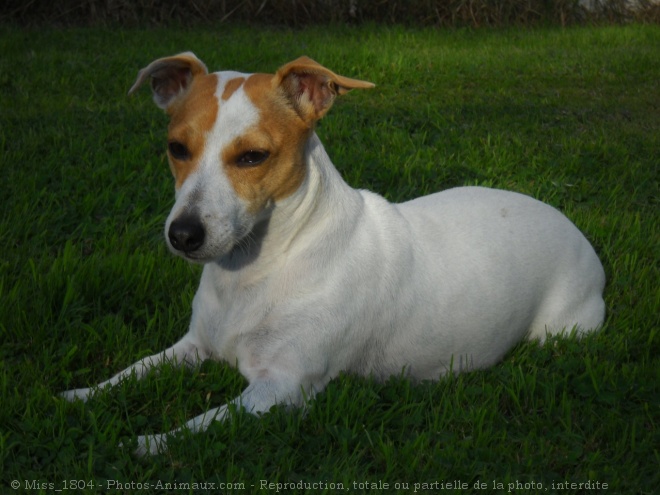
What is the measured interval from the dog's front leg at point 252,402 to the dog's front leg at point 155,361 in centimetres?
43

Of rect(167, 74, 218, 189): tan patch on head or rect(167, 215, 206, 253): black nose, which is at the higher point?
rect(167, 74, 218, 189): tan patch on head

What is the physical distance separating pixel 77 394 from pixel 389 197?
2915 millimetres

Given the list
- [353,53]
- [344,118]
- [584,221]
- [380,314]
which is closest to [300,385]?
[380,314]

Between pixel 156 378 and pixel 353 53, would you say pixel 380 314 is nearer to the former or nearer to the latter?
A: pixel 156 378

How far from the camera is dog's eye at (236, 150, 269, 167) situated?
140 inches

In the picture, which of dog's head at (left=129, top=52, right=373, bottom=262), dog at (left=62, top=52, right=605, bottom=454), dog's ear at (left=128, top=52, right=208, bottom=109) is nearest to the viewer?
dog's head at (left=129, top=52, right=373, bottom=262)

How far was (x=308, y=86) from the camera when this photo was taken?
388cm

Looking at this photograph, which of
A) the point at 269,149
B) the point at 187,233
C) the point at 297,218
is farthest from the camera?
the point at 297,218

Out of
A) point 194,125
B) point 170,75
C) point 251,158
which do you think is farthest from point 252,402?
point 170,75

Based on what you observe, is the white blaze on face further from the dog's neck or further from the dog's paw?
the dog's paw

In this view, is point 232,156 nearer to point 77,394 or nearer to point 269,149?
point 269,149

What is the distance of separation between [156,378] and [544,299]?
6.44ft

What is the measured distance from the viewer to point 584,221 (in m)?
5.62

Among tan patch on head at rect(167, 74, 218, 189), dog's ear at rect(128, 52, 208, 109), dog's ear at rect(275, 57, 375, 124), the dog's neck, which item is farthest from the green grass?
dog's ear at rect(275, 57, 375, 124)
